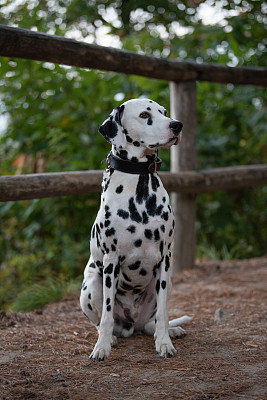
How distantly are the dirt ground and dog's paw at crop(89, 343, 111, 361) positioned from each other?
3cm

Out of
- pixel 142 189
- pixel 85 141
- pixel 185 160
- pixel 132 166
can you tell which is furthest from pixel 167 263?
pixel 85 141

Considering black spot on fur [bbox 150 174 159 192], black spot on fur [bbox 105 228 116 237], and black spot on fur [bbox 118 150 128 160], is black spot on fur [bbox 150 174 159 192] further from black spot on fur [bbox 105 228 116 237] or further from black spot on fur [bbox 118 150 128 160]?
black spot on fur [bbox 105 228 116 237]

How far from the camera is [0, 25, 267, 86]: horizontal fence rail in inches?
129

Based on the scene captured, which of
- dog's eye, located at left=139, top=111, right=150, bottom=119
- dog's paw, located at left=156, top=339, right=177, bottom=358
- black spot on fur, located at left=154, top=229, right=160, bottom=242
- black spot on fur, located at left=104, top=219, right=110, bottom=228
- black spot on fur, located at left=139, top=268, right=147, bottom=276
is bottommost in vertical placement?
dog's paw, located at left=156, top=339, right=177, bottom=358

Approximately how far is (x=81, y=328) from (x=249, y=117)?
181 inches

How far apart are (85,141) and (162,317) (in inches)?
123

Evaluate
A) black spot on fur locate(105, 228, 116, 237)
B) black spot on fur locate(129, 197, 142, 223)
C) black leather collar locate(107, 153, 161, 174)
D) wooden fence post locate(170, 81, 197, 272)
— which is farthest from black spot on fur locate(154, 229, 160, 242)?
wooden fence post locate(170, 81, 197, 272)

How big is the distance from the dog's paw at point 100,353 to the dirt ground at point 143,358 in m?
0.03

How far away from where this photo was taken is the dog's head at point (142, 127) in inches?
104

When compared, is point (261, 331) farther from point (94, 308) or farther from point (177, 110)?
point (177, 110)

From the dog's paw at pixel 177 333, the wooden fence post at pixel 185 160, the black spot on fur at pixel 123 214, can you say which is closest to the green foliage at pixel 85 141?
the wooden fence post at pixel 185 160

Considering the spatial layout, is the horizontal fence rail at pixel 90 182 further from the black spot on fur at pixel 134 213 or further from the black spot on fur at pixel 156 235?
the black spot on fur at pixel 156 235

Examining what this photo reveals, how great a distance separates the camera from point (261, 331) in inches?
122

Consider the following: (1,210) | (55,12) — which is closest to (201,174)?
(1,210)
